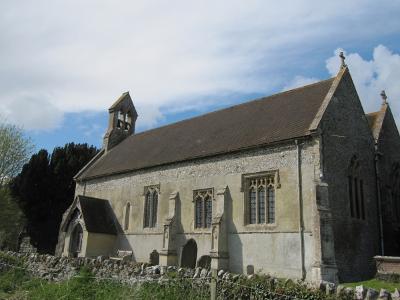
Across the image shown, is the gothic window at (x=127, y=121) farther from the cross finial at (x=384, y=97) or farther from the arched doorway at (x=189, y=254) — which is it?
the cross finial at (x=384, y=97)

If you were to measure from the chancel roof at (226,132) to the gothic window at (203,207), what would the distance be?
221cm

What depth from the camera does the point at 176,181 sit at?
82.4ft

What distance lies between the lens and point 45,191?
39094mm

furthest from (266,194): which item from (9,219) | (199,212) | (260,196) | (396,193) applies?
(9,219)

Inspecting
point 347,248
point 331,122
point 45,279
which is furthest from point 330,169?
point 45,279

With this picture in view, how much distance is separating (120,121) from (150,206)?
13941 mm

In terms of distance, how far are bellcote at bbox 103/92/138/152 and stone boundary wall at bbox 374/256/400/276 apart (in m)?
25.4

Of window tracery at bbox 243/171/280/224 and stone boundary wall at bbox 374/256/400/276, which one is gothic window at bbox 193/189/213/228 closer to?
window tracery at bbox 243/171/280/224

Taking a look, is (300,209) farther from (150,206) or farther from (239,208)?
(150,206)

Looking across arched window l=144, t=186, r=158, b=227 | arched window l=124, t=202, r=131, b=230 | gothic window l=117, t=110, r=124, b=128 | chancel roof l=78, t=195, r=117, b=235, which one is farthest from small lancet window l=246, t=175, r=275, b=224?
gothic window l=117, t=110, r=124, b=128

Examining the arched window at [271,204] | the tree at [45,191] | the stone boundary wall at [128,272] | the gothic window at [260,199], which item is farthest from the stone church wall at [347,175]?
the tree at [45,191]

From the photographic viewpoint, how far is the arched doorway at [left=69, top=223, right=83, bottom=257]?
28.3 m

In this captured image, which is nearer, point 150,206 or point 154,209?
point 154,209

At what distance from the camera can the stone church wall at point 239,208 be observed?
18953 mm
